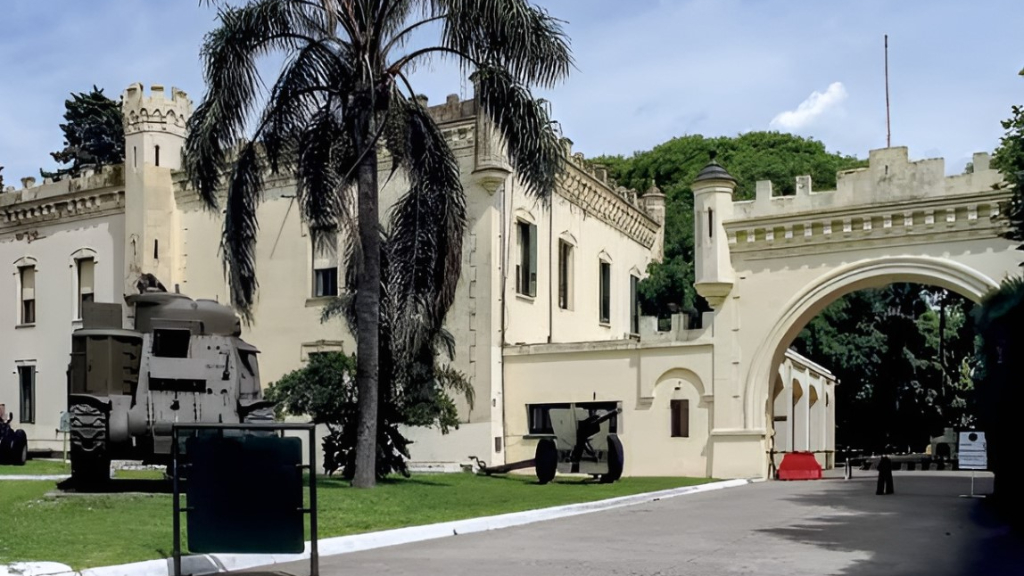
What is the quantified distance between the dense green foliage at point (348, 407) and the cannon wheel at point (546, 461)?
6.09 feet

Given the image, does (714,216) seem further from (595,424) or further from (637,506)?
(637,506)

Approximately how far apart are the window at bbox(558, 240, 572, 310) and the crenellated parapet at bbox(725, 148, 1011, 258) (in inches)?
254

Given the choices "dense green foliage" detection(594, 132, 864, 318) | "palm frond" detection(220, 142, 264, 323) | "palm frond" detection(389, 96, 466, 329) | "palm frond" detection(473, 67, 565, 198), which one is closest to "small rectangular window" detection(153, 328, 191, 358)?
"palm frond" detection(220, 142, 264, 323)

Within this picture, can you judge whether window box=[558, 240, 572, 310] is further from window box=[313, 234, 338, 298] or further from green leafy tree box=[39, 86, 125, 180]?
green leafy tree box=[39, 86, 125, 180]

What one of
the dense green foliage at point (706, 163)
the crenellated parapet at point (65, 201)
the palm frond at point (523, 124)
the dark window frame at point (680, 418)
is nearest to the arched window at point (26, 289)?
the crenellated parapet at point (65, 201)

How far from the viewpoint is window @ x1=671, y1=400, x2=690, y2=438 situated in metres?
26.6

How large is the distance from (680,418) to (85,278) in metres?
19.4

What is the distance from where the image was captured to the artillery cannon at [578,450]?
22.5m

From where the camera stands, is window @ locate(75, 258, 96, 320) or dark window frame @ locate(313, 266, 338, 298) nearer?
dark window frame @ locate(313, 266, 338, 298)

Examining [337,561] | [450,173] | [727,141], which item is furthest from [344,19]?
[727,141]

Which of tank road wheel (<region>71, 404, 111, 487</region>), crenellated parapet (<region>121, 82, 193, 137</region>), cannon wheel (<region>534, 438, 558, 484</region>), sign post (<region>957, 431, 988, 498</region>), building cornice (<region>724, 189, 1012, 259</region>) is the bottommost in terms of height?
cannon wheel (<region>534, 438, 558, 484</region>)

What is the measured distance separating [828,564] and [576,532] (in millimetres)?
3717

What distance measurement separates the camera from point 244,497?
8.48m

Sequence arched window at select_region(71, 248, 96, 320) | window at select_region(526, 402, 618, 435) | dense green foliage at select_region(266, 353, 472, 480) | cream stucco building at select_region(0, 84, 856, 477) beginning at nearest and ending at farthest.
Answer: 1. dense green foliage at select_region(266, 353, 472, 480)
2. cream stucco building at select_region(0, 84, 856, 477)
3. window at select_region(526, 402, 618, 435)
4. arched window at select_region(71, 248, 96, 320)
